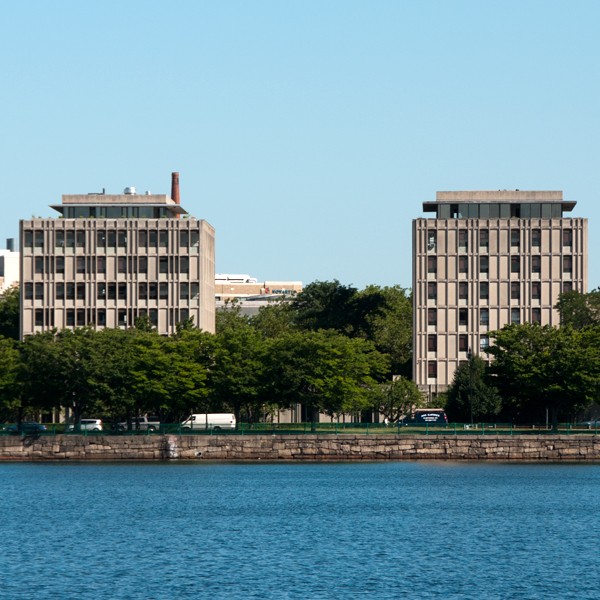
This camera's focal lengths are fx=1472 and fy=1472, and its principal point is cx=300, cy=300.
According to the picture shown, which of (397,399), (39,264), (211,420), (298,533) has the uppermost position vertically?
(39,264)

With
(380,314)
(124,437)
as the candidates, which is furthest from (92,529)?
(380,314)

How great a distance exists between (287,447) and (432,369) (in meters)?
57.8

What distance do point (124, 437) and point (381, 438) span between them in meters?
22.2

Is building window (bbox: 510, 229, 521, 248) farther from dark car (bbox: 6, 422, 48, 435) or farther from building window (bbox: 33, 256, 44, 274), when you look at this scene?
dark car (bbox: 6, 422, 48, 435)

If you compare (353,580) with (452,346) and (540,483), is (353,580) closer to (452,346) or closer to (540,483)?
(540,483)

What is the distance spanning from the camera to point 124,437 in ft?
417

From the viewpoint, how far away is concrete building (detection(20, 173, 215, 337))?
187 metres

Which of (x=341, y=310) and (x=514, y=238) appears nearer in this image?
(x=514, y=238)

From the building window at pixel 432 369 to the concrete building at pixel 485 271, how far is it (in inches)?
4.9

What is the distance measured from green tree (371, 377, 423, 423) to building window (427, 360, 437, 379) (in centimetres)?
1483

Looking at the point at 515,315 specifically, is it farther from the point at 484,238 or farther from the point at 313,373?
the point at 313,373

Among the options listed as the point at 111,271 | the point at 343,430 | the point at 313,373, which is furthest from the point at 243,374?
the point at 111,271

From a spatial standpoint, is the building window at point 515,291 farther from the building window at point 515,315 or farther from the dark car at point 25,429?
the dark car at point 25,429

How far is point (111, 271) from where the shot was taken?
187125mm
